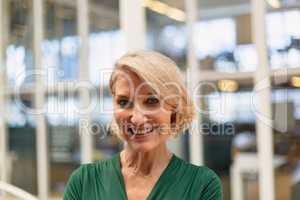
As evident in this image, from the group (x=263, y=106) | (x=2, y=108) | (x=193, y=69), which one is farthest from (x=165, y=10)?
(x=2, y=108)

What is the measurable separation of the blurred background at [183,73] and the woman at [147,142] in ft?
2.40

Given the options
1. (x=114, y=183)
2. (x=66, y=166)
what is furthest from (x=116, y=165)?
(x=66, y=166)

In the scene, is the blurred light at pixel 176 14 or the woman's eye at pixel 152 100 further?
the blurred light at pixel 176 14

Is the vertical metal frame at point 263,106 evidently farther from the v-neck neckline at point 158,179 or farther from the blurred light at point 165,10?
the v-neck neckline at point 158,179

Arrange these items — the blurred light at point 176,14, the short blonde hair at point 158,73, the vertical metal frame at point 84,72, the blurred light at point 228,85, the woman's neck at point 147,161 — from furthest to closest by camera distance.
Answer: the vertical metal frame at point 84,72 → the blurred light at point 176,14 → the blurred light at point 228,85 → the woman's neck at point 147,161 → the short blonde hair at point 158,73

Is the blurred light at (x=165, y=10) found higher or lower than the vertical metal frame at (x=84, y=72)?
higher

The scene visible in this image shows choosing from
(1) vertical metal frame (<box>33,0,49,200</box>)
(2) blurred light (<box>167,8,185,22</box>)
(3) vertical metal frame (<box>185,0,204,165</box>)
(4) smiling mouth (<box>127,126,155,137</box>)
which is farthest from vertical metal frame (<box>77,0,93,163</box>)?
(4) smiling mouth (<box>127,126,155,137</box>)

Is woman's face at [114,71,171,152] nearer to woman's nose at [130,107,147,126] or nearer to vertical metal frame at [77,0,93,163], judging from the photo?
woman's nose at [130,107,147,126]

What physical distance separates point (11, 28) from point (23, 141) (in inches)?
30.3

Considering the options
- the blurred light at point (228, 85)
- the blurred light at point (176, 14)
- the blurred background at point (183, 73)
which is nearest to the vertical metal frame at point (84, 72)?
the blurred background at point (183, 73)

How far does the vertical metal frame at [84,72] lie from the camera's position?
7.81 ft

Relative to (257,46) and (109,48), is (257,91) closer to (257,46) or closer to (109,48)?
(257,46)

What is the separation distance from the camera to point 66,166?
2531 millimetres

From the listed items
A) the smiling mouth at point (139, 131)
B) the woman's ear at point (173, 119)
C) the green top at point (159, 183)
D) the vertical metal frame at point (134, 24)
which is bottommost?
the green top at point (159, 183)
